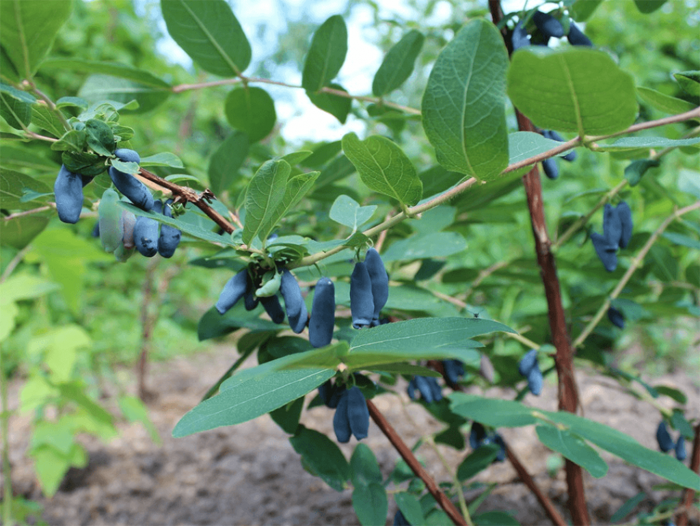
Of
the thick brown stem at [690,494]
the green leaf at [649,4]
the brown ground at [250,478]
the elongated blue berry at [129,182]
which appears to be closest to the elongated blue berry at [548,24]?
the green leaf at [649,4]

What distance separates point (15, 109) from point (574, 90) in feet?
1.65

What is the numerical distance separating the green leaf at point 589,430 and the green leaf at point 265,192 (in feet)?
1.46

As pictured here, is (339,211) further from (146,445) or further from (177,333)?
(177,333)

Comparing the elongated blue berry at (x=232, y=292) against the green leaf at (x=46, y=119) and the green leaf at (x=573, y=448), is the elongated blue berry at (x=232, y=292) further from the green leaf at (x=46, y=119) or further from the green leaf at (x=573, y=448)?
the green leaf at (x=573, y=448)

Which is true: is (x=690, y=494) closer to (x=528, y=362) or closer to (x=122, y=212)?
(x=528, y=362)

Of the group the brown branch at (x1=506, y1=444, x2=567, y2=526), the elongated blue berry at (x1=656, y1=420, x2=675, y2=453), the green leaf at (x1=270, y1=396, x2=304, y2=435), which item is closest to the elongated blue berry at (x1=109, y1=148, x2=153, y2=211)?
the green leaf at (x1=270, y1=396, x2=304, y2=435)

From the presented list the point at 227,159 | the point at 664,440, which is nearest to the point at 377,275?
the point at 227,159

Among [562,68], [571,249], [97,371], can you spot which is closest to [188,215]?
[562,68]

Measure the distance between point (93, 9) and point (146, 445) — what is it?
257cm

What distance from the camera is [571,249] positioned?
239 cm

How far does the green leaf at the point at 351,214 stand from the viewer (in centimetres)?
54

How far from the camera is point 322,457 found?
819 millimetres

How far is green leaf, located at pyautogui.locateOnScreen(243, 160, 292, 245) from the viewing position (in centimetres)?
45

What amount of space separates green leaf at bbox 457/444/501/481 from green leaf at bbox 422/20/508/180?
0.72 metres
